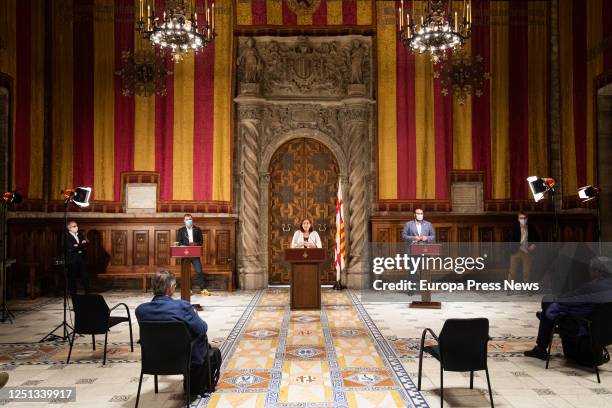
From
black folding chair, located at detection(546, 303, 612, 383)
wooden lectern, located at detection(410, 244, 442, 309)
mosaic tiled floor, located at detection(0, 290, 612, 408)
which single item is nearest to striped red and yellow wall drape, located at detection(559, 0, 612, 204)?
wooden lectern, located at detection(410, 244, 442, 309)

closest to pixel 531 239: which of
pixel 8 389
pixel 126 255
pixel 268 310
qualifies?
pixel 268 310

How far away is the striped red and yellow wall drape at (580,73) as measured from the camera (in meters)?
9.93

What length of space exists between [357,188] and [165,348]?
8.03 metres

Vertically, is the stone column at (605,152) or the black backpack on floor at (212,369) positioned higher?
the stone column at (605,152)

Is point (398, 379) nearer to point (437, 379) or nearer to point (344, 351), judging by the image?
point (437, 379)

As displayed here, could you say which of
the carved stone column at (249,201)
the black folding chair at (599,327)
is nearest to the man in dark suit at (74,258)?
the carved stone column at (249,201)

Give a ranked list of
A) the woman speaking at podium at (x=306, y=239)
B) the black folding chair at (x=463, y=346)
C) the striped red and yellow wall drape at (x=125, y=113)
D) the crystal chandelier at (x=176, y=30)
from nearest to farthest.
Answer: the black folding chair at (x=463, y=346) < the crystal chandelier at (x=176, y=30) < the woman speaking at podium at (x=306, y=239) < the striped red and yellow wall drape at (x=125, y=113)

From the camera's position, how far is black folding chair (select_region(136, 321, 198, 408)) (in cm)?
388

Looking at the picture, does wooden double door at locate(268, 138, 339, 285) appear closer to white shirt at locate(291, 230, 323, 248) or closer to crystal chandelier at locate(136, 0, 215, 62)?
white shirt at locate(291, 230, 323, 248)

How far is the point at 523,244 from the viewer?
10.7 m

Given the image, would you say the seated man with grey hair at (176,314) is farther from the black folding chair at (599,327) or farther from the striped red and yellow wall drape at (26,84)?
the striped red and yellow wall drape at (26,84)

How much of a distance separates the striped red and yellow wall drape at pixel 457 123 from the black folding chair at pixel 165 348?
27.1ft

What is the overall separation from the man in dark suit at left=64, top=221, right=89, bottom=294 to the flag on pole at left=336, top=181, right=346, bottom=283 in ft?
15.9

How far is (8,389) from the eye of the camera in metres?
4.64
